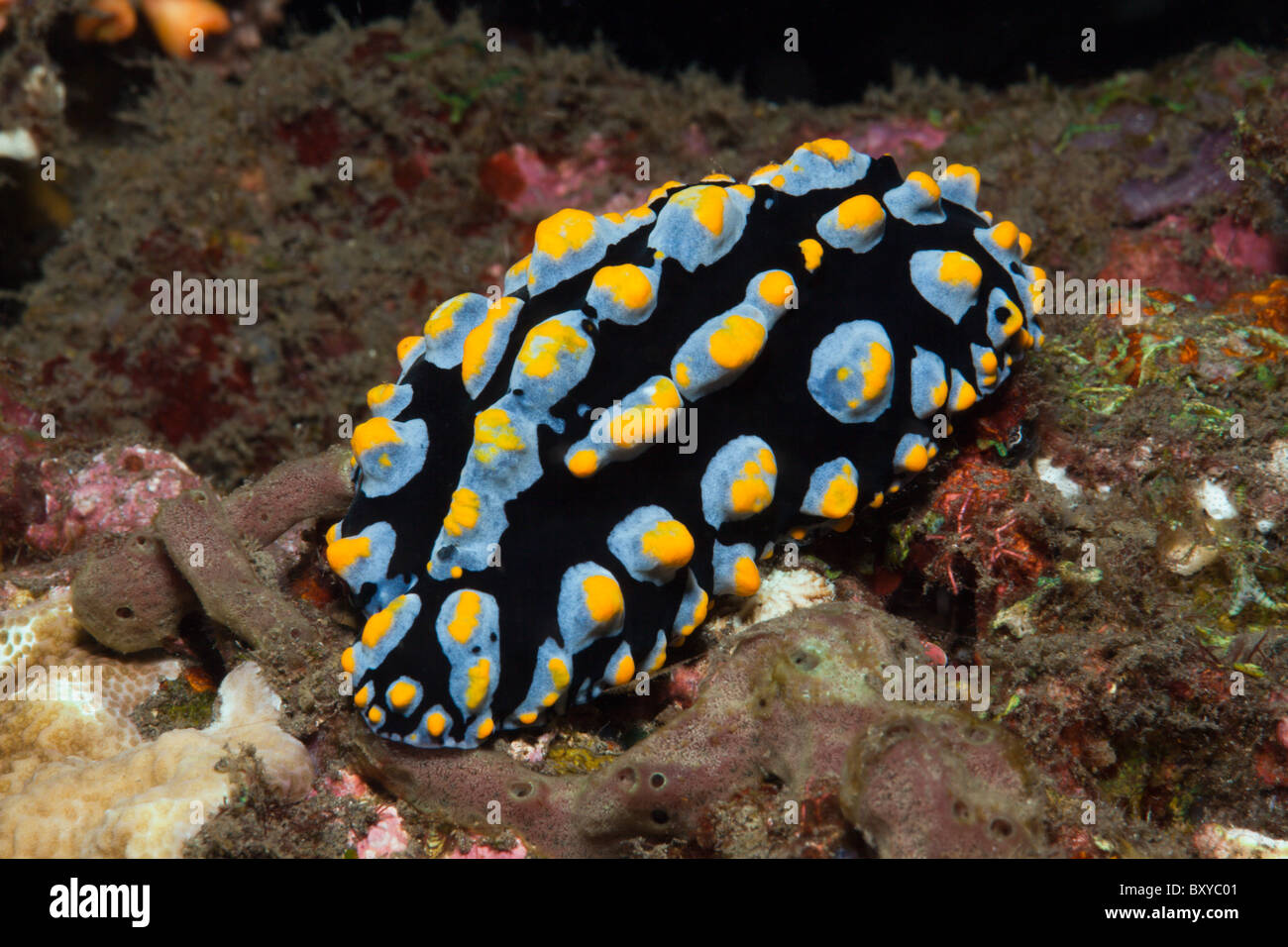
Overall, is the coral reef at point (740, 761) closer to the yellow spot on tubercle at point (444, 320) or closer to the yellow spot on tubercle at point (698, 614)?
the yellow spot on tubercle at point (698, 614)

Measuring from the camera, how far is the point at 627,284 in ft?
9.14

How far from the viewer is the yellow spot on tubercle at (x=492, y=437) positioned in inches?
105

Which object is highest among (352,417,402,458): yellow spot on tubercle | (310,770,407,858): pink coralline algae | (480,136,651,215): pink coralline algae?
(480,136,651,215): pink coralline algae

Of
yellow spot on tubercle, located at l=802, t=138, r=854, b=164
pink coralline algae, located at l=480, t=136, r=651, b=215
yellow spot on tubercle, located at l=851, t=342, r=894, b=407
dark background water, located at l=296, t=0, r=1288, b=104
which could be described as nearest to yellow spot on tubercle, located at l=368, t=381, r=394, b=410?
yellow spot on tubercle, located at l=851, t=342, r=894, b=407

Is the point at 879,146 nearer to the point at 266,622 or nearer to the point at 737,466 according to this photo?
the point at 737,466

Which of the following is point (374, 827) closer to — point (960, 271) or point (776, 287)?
point (776, 287)

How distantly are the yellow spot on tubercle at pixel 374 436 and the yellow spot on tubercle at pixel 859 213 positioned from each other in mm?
2047

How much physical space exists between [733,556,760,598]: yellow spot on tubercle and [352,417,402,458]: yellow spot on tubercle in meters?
1.43

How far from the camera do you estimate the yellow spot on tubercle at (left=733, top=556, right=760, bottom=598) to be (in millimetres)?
2906

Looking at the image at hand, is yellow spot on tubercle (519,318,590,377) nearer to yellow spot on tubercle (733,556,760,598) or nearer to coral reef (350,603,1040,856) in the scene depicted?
yellow spot on tubercle (733,556,760,598)

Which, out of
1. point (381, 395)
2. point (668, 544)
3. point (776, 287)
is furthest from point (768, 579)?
point (381, 395)

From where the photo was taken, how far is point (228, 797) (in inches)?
99.3
